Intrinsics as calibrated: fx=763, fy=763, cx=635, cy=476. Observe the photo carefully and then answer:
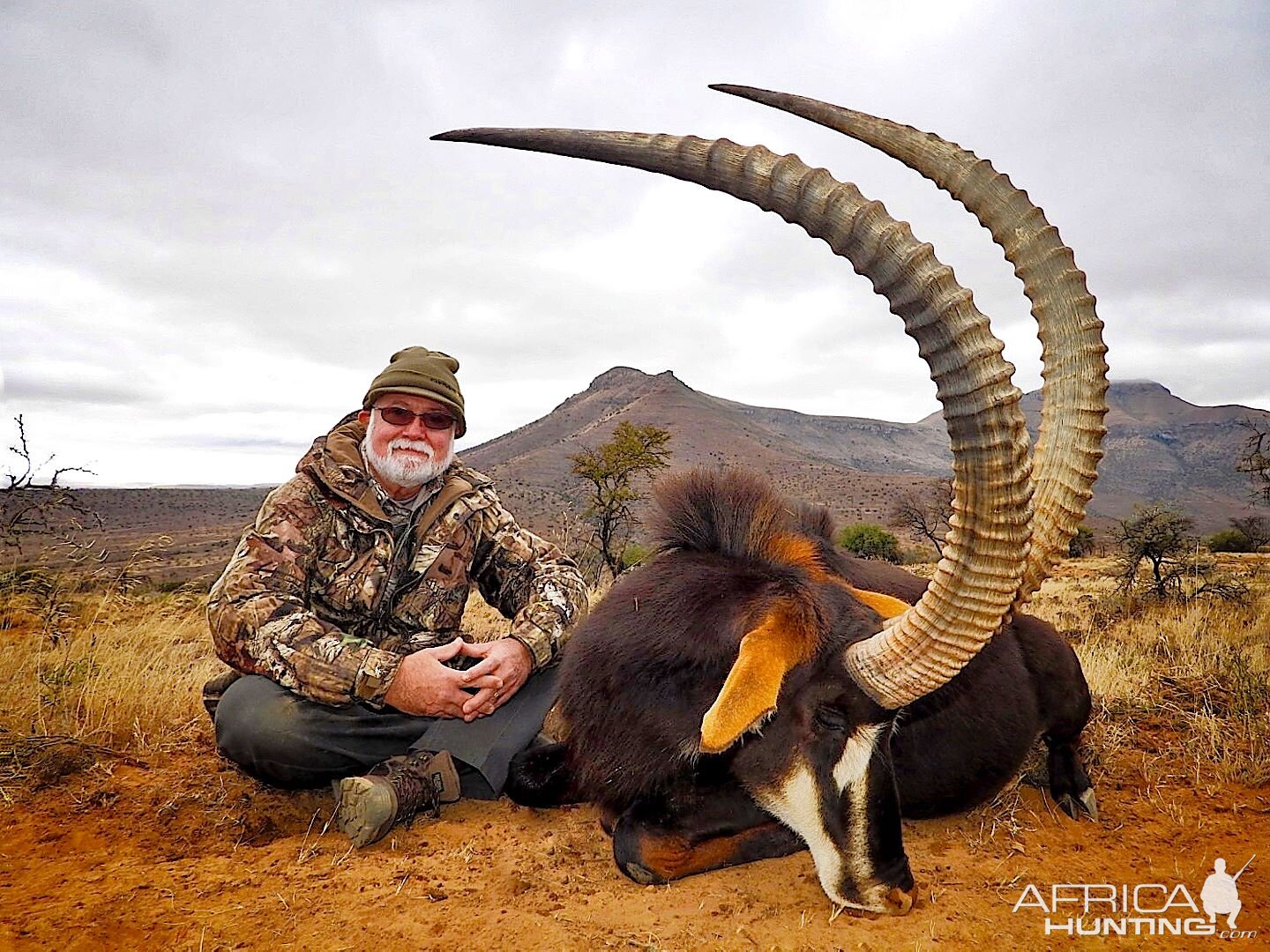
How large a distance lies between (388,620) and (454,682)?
36.9 inches

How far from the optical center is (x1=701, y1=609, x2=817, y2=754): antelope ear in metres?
2.51

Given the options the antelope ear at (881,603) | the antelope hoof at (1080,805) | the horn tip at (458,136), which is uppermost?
the horn tip at (458,136)

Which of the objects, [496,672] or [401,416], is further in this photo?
[401,416]

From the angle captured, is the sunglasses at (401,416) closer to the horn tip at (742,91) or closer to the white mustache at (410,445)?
the white mustache at (410,445)

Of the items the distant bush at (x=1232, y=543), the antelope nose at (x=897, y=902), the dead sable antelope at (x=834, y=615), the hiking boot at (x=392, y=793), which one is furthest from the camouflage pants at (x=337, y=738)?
the distant bush at (x=1232, y=543)

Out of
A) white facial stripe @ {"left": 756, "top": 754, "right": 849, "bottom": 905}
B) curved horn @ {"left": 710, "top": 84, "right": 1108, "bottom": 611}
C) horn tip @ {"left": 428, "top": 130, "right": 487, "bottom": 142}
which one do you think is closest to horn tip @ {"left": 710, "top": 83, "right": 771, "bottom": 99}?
curved horn @ {"left": 710, "top": 84, "right": 1108, "bottom": 611}

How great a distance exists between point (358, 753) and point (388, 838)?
628 mm

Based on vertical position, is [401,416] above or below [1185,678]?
above

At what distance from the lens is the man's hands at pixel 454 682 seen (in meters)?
3.87

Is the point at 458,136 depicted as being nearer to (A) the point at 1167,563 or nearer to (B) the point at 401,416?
(B) the point at 401,416

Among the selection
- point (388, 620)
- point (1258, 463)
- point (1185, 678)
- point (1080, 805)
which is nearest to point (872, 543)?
point (1258, 463)

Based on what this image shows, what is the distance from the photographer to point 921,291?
241cm

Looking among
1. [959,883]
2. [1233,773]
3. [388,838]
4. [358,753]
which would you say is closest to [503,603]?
[358,753]

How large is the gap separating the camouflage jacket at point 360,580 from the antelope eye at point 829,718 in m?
1.89
